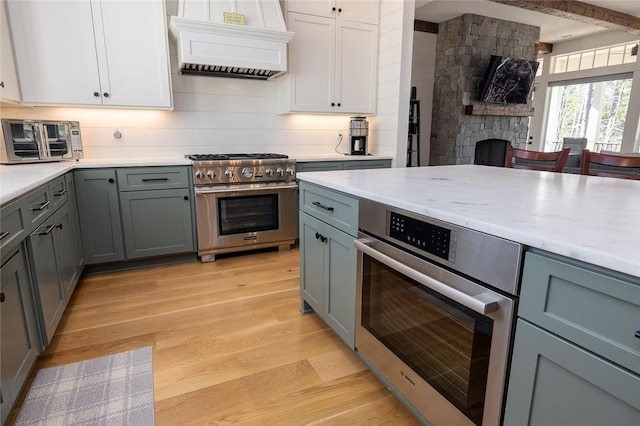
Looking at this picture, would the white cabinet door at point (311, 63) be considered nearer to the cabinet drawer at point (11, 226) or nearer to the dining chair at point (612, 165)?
the dining chair at point (612, 165)

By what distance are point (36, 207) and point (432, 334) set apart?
1.89 metres

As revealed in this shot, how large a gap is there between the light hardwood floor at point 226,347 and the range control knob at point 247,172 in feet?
2.84

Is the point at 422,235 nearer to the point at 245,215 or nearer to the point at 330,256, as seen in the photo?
the point at 330,256

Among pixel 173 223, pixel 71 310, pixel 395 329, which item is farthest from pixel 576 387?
pixel 173 223

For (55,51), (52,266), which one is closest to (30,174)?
(52,266)

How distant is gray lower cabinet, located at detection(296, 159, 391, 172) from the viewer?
3.51m

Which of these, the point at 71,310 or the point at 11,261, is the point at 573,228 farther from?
the point at 71,310

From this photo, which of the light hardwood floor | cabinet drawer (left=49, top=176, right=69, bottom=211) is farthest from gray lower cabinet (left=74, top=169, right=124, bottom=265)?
cabinet drawer (left=49, top=176, right=69, bottom=211)

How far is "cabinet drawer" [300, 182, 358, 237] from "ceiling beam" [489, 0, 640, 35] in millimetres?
4564

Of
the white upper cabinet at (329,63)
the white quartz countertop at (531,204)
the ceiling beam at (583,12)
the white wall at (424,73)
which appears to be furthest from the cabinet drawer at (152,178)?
the white wall at (424,73)

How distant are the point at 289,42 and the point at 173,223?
78.9 inches

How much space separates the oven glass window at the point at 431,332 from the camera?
107 centimetres

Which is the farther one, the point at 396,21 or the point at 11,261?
the point at 396,21

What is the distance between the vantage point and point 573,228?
Result: 2.96 feet
